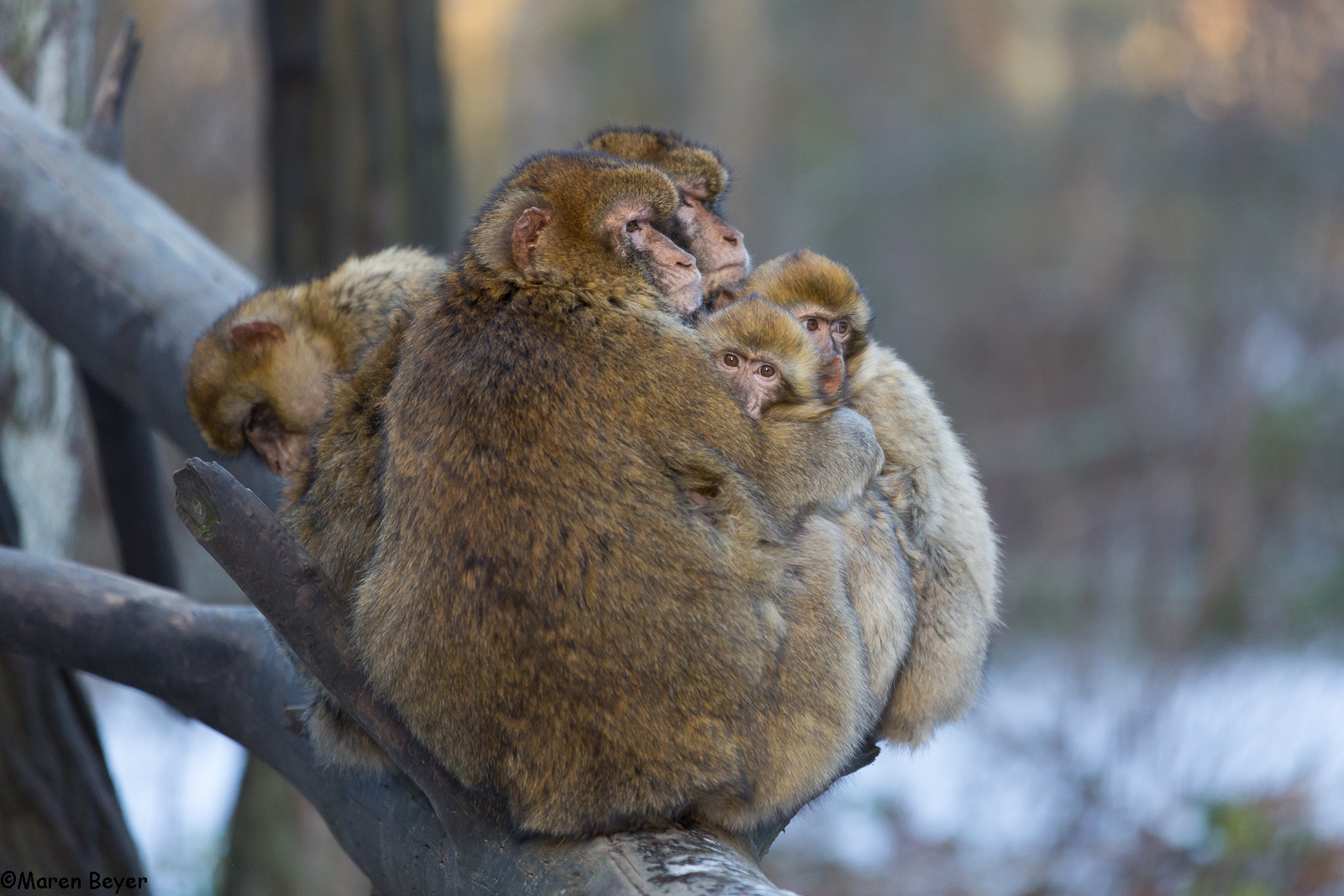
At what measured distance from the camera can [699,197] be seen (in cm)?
319

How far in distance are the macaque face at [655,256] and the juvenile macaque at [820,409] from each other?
10cm

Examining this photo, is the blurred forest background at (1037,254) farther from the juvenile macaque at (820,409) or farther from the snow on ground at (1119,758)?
the juvenile macaque at (820,409)

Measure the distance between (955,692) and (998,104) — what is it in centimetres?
1180

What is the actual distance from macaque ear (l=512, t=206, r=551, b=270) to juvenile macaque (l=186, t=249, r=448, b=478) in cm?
60

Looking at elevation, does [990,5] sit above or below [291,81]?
above

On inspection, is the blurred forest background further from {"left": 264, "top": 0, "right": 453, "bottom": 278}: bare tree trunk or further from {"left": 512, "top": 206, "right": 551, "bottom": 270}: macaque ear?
{"left": 512, "top": 206, "right": 551, "bottom": 270}: macaque ear

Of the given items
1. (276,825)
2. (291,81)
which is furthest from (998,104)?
(276,825)

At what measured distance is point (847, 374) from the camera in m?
2.86

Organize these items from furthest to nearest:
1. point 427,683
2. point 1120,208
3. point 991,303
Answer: point 991,303, point 1120,208, point 427,683

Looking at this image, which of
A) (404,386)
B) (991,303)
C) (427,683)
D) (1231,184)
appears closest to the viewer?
(427,683)

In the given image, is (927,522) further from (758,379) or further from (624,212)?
(624,212)

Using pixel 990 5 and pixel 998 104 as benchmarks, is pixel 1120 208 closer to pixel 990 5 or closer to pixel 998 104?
pixel 998 104

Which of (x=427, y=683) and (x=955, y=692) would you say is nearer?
(x=427, y=683)

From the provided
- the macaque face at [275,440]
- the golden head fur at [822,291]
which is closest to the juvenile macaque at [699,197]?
the golden head fur at [822,291]
